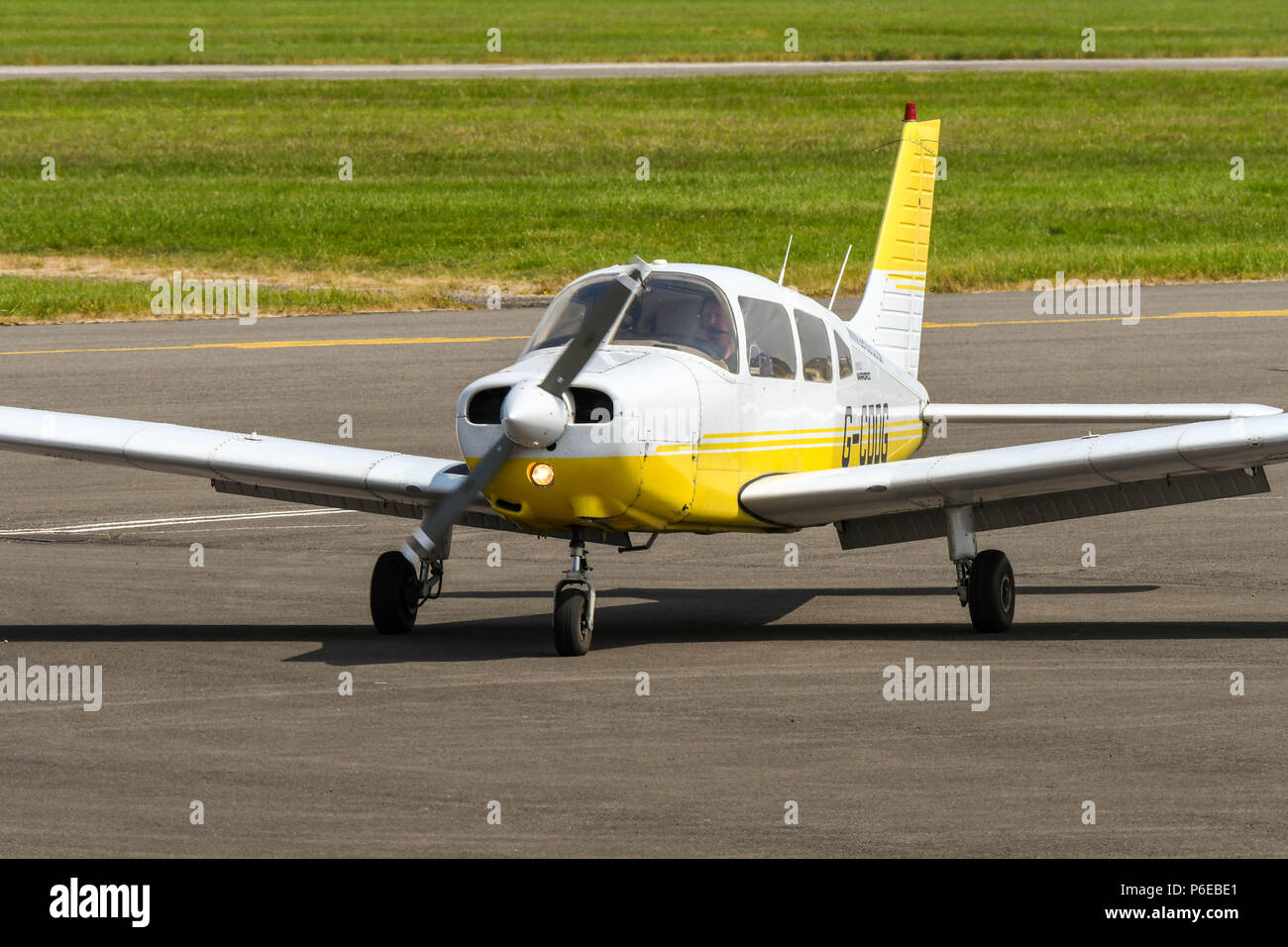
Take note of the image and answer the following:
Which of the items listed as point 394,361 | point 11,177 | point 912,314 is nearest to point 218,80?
point 11,177

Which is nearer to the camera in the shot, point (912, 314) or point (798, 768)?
point (798, 768)

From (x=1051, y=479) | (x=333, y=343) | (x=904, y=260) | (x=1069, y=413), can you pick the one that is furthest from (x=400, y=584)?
(x=333, y=343)

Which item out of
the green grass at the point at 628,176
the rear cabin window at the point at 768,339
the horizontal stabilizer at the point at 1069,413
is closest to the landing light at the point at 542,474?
the rear cabin window at the point at 768,339

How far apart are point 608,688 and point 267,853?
3.34 m

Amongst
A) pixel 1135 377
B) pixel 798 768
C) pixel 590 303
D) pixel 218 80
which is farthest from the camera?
pixel 218 80

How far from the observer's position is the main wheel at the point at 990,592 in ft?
41.3

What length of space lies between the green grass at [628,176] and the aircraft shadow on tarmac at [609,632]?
778 inches

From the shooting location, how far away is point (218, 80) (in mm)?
63438

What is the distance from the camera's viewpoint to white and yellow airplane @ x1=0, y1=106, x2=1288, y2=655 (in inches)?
440

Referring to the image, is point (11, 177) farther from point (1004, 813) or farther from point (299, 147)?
point (1004, 813)

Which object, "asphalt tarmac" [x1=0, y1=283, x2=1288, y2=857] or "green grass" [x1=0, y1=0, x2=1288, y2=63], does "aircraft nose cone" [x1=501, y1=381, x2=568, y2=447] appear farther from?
"green grass" [x1=0, y1=0, x2=1288, y2=63]

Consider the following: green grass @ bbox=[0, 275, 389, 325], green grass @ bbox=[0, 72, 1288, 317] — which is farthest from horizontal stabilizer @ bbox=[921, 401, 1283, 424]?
green grass @ bbox=[0, 275, 389, 325]

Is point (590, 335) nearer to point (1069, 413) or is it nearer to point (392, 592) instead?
point (392, 592)

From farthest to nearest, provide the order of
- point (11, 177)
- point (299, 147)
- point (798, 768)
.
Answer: point (299, 147)
point (11, 177)
point (798, 768)
